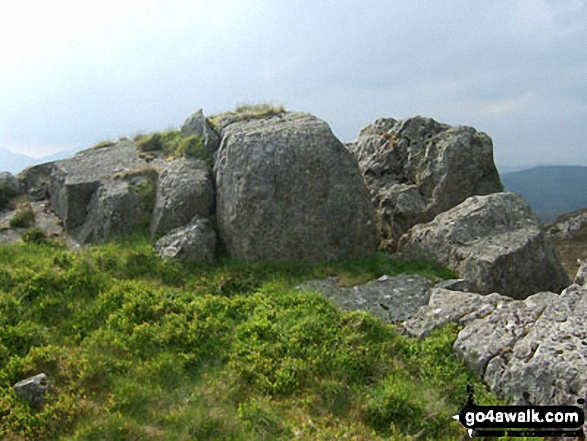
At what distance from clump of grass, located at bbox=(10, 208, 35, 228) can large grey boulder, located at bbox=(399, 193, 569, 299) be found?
15.9 meters

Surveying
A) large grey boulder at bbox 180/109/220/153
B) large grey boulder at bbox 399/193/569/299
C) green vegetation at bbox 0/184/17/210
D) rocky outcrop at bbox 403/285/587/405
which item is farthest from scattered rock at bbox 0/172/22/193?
rocky outcrop at bbox 403/285/587/405

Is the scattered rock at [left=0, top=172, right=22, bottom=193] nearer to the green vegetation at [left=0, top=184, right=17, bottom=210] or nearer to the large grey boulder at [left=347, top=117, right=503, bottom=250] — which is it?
the green vegetation at [left=0, top=184, right=17, bottom=210]

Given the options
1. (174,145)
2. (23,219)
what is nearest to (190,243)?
(174,145)

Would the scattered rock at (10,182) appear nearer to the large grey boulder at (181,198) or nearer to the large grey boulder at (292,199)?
the large grey boulder at (181,198)

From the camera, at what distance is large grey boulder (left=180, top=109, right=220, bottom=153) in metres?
21.6

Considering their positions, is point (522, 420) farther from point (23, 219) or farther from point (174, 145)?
point (23, 219)

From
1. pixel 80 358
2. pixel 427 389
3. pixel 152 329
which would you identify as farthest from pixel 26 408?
pixel 427 389

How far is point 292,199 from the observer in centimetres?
1792

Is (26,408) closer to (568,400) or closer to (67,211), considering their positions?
(568,400)

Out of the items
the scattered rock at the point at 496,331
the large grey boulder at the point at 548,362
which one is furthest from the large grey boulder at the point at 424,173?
the large grey boulder at the point at 548,362

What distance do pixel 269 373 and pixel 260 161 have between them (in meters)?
9.37

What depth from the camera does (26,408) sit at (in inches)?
373

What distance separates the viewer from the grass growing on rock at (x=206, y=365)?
361 inches

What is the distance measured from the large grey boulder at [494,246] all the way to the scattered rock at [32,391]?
12.5 m
